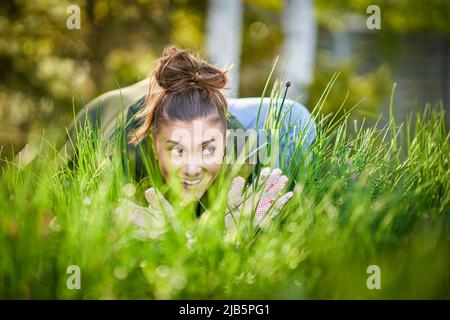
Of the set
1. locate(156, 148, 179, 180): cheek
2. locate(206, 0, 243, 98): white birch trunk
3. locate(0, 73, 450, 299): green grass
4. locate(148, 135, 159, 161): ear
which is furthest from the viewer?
locate(206, 0, 243, 98): white birch trunk

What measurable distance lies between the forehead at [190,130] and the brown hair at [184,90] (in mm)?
15

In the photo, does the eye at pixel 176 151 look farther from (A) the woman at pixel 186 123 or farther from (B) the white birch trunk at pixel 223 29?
(B) the white birch trunk at pixel 223 29

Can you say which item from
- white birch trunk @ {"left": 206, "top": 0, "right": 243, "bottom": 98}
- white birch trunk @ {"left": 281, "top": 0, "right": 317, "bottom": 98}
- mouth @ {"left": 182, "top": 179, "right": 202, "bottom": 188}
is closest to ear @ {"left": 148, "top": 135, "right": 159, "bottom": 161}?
mouth @ {"left": 182, "top": 179, "right": 202, "bottom": 188}

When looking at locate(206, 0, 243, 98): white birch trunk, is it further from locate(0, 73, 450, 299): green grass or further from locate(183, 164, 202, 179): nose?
locate(0, 73, 450, 299): green grass

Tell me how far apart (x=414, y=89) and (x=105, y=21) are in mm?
2910

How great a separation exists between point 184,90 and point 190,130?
114 mm

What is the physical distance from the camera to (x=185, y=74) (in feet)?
5.04

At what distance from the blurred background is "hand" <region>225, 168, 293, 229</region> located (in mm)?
2762

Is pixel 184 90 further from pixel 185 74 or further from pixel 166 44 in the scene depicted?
pixel 166 44

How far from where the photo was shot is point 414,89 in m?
6.04

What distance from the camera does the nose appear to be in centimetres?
141

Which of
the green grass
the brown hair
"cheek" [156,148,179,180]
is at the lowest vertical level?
the green grass

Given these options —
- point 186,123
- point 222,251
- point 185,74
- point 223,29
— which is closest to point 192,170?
point 186,123
